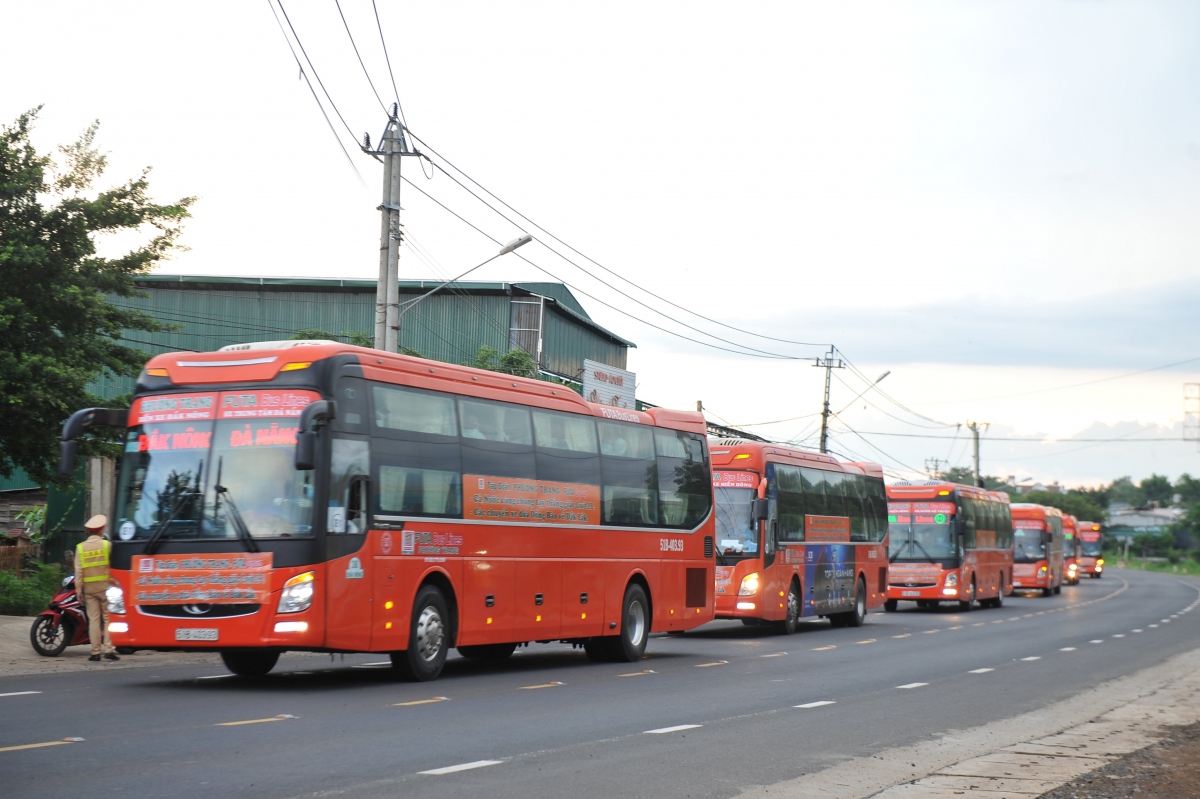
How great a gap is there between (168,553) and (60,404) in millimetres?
7445

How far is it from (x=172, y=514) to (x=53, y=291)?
29.1ft

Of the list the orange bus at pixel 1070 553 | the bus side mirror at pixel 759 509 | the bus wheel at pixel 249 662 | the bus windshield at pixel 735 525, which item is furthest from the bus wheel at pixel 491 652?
the orange bus at pixel 1070 553

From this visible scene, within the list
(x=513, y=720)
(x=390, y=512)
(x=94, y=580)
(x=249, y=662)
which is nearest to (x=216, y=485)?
(x=390, y=512)

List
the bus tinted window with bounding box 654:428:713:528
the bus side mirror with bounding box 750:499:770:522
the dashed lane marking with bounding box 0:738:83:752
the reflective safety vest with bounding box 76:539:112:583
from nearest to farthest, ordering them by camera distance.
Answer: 1. the dashed lane marking with bounding box 0:738:83:752
2. the reflective safety vest with bounding box 76:539:112:583
3. the bus tinted window with bounding box 654:428:713:528
4. the bus side mirror with bounding box 750:499:770:522

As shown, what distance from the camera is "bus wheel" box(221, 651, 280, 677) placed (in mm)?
15195

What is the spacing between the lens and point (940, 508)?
128ft

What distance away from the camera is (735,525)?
25.8 metres

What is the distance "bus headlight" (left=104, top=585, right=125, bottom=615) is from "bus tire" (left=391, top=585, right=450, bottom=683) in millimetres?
2901

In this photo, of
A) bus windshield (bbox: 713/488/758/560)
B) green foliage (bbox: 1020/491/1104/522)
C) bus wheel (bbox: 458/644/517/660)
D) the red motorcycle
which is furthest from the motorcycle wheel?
green foliage (bbox: 1020/491/1104/522)

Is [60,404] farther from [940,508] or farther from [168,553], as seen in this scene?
[940,508]

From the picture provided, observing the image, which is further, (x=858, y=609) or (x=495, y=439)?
(x=858, y=609)

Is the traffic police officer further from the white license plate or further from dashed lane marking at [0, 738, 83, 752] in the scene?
dashed lane marking at [0, 738, 83, 752]

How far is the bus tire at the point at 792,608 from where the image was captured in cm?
2700

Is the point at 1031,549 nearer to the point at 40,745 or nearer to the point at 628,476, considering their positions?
the point at 628,476
